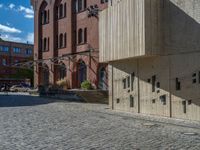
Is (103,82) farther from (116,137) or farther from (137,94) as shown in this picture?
(116,137)

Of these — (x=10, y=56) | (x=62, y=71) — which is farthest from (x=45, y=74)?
(x=10, y=56)

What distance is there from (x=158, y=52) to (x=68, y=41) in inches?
956

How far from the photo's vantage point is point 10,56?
9294 centimetres

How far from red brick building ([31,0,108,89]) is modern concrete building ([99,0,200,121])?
15.2 metres

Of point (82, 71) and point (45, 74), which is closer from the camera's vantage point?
point (82, 71)

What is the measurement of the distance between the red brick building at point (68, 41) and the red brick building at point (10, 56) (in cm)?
3877

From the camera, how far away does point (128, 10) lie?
61.0 ft

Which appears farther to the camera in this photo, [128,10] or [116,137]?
[128,10]

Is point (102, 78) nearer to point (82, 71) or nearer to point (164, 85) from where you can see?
point (82, 71)

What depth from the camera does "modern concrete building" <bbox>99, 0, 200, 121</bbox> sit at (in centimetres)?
1598

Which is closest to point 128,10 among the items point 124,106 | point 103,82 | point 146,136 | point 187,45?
point 187,45

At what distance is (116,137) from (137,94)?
868 cm

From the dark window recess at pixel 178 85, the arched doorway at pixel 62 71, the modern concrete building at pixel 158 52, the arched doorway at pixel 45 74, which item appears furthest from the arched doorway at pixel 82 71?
the dark window recess at pixel 178 85

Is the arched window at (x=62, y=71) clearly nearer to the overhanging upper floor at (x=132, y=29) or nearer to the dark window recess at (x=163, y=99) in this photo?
the overhanging upper floor at (x=132, y=29)
